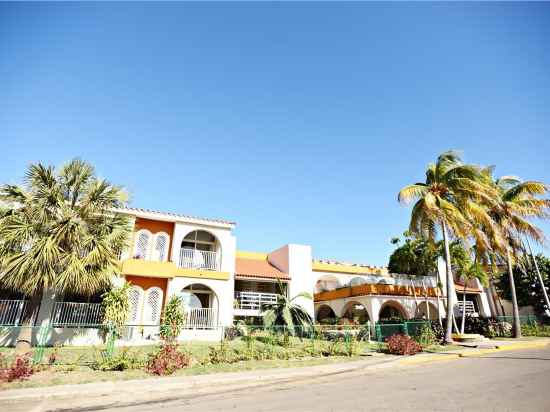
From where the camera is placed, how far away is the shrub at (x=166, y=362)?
30.1ft

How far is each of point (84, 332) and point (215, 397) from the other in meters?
11.1

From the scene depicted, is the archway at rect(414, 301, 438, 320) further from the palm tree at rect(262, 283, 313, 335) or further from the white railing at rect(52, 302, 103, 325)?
the white railing at rect(52, 302, 103, 325)

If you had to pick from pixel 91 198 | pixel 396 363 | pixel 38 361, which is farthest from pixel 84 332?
pixel 396 363

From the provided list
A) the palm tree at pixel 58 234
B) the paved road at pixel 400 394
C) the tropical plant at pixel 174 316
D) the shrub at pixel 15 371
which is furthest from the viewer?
the tropical plant at pixel 174 316

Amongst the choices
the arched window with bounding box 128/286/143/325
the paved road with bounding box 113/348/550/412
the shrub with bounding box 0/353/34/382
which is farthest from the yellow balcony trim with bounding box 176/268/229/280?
the paved road with bounding box 113/348/550/412

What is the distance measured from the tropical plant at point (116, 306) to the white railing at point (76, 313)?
41.5 inches

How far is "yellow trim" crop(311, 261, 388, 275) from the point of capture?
87.0 feet

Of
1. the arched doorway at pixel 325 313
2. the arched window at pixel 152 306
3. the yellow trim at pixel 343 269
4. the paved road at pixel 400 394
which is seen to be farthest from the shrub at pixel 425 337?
the arched window at pixel 152 306

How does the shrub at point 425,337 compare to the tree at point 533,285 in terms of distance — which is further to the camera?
the tree at point 533,285

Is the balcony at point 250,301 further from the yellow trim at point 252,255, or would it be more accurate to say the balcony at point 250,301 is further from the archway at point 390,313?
the archway at point 390,313

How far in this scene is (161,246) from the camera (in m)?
18.5

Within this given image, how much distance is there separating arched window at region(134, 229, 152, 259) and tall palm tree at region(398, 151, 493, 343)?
49.4ft

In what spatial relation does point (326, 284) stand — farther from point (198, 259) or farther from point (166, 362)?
point (166, 362)

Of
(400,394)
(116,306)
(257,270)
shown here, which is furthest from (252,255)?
(400,394)
